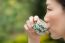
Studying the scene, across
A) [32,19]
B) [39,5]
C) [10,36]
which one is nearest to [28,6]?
[39,5]

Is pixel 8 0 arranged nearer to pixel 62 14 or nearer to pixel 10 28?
pixel 10 28

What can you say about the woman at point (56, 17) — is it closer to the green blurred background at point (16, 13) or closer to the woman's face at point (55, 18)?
the woman's face at point (55, 18)


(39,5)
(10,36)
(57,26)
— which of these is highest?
(39,5)

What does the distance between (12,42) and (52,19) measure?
1611mm

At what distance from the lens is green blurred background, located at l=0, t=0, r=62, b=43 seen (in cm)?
321

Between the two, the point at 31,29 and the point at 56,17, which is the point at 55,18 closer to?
the point at 56,17

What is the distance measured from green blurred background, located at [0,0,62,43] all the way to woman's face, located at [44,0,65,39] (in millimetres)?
1533

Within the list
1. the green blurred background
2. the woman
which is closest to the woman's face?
the woman

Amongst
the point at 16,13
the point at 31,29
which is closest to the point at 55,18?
the point at 31,29

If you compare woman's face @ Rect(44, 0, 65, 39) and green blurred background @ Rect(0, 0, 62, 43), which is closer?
woman's face @ Rect(44, 0, 65, 39)

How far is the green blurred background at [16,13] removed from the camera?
10.5 feet

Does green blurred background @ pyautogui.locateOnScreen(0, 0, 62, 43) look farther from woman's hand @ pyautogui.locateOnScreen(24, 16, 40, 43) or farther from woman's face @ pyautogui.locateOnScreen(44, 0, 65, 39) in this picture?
woman's face @ pyautogui.locateOnScreen(44, 0, 65, 39)

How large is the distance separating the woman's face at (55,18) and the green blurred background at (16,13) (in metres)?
1.53

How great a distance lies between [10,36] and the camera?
3.49 metres
